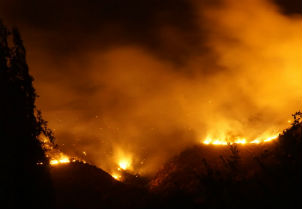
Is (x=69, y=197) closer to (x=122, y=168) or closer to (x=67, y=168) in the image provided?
(x=67, y=168)

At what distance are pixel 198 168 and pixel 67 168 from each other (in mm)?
13611

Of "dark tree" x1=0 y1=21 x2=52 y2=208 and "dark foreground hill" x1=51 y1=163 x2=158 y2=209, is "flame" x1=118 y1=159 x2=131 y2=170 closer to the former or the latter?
"dark foreground hill" x1=51 y1=163 x2=158 y2=209

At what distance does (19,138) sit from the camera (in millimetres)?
15266

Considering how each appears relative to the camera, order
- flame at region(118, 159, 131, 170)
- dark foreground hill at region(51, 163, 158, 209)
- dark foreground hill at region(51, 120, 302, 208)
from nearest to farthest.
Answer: dark foreground hill at region(51, 120, 302, 208) < dark foreground hill at region(51, 163, 158, 209) < flame at region(118, 159, 131, 170)

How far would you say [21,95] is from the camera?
16281mm

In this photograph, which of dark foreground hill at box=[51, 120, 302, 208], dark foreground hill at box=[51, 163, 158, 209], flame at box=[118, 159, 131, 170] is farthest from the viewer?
flame at box=[118, 159, 131, 170]

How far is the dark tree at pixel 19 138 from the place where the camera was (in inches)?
553

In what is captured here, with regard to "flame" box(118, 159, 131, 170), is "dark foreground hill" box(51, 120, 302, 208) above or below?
below

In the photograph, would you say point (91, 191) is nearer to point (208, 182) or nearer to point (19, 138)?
point (19, 138)

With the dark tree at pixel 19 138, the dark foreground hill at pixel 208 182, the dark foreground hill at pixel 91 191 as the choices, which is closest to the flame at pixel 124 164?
the dark foreground hill at pixel 208 182

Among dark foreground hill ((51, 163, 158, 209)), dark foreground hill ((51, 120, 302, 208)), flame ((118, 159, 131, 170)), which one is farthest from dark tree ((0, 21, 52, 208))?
flame ((118, 159, 131, 170))

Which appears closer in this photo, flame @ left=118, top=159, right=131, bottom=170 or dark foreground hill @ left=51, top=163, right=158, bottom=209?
dark foreground hill @ left=51, top=163, right=158, bottom=209

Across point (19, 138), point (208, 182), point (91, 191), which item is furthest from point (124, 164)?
point (208, 182)

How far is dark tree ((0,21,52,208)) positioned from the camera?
1405cm
